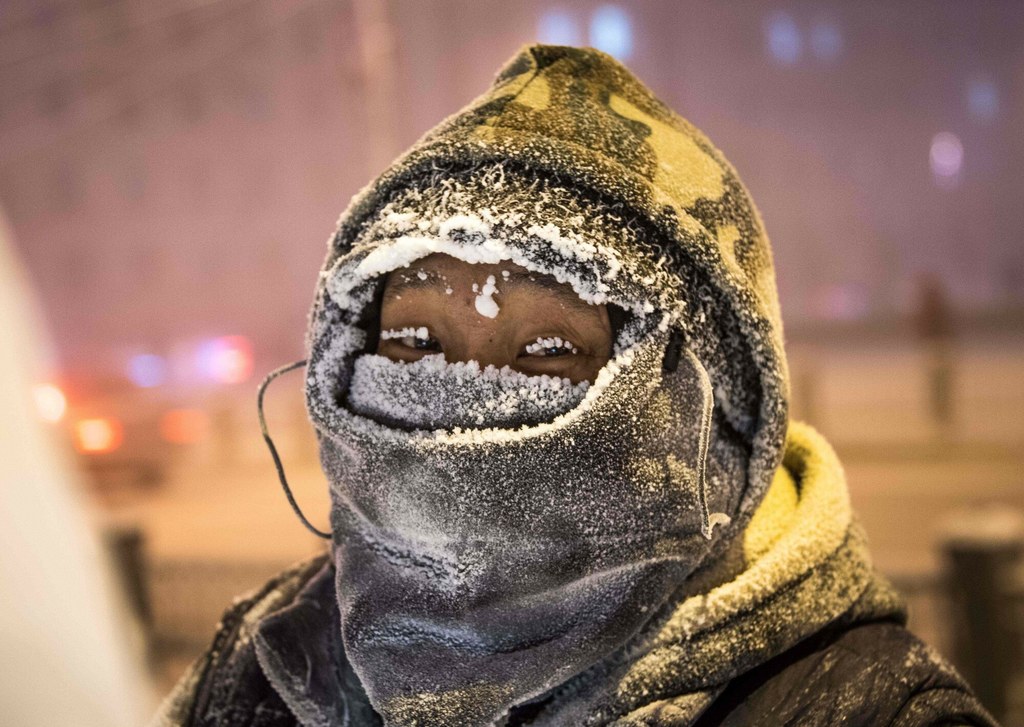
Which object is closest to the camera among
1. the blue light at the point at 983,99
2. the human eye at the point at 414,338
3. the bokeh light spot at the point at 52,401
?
the human eye at the point at 414,338

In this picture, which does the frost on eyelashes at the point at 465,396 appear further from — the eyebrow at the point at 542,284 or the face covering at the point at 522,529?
the eyebrow at the point at 542,284

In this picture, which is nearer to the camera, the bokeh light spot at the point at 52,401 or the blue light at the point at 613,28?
the blue light at the point at 613,28

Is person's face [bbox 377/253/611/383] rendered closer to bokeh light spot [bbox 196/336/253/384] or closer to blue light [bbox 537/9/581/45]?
blue light [bbox 537/9/581/45]

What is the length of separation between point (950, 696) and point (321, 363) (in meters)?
1.24

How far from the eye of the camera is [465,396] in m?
1.36

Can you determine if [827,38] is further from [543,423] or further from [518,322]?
[543,423]

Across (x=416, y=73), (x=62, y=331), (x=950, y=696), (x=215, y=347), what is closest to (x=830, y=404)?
(x=416, y=73)

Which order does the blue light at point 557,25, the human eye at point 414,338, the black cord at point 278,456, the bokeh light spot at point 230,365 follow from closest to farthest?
the human eye at point 414,338 → the black cord at point 278,456 → the blue light at point 557,25 → the bokeh light spot at point 230,365

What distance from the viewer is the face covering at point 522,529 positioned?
4.09 ft

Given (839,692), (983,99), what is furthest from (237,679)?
(983,99)

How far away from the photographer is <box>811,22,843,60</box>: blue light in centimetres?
1098

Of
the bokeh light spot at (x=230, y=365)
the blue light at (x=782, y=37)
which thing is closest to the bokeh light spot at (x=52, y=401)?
the bokeh light spot at (x=230, y=365)

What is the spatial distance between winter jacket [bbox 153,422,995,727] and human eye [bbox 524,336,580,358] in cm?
47

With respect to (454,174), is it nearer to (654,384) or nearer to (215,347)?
(654,384)
